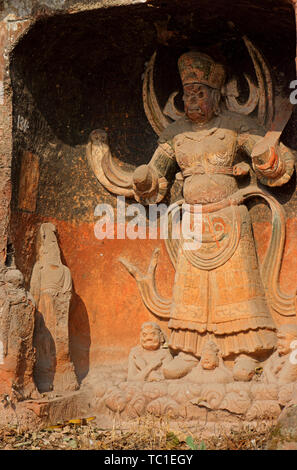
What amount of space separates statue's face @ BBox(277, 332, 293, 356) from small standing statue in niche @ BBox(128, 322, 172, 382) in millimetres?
1069

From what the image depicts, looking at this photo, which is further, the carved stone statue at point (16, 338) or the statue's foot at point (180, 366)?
the statue's foot at point (180, 366)

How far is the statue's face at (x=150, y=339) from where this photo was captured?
24.3 feet

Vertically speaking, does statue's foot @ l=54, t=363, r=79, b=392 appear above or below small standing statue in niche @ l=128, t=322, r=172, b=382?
below

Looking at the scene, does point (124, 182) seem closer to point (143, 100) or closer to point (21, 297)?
point (143, 100)

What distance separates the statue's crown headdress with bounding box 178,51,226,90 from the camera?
295 inches

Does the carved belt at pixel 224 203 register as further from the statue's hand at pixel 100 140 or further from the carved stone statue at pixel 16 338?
the carved stone statue at pixel 16 338

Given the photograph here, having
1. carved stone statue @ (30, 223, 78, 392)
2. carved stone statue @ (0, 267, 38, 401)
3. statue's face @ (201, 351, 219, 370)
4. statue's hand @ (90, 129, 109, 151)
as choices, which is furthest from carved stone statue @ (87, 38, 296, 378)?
carved stone statue @ (0, 267, 38, 401)

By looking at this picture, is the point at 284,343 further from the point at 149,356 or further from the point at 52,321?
the point at 52,321

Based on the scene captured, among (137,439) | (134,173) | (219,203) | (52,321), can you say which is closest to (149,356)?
(52,321)

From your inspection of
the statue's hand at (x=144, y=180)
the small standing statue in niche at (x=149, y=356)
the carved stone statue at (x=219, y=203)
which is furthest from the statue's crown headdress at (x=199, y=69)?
the small standing statue in niche at (x=149, y=356)

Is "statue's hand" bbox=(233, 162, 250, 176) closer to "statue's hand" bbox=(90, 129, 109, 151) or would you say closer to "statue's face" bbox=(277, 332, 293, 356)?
"statue's hand" bbox=(90, 129, 109, 151)

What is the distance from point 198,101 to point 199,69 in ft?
0.98

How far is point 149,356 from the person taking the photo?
292 inches

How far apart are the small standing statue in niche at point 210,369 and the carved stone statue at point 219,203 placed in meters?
0.09
